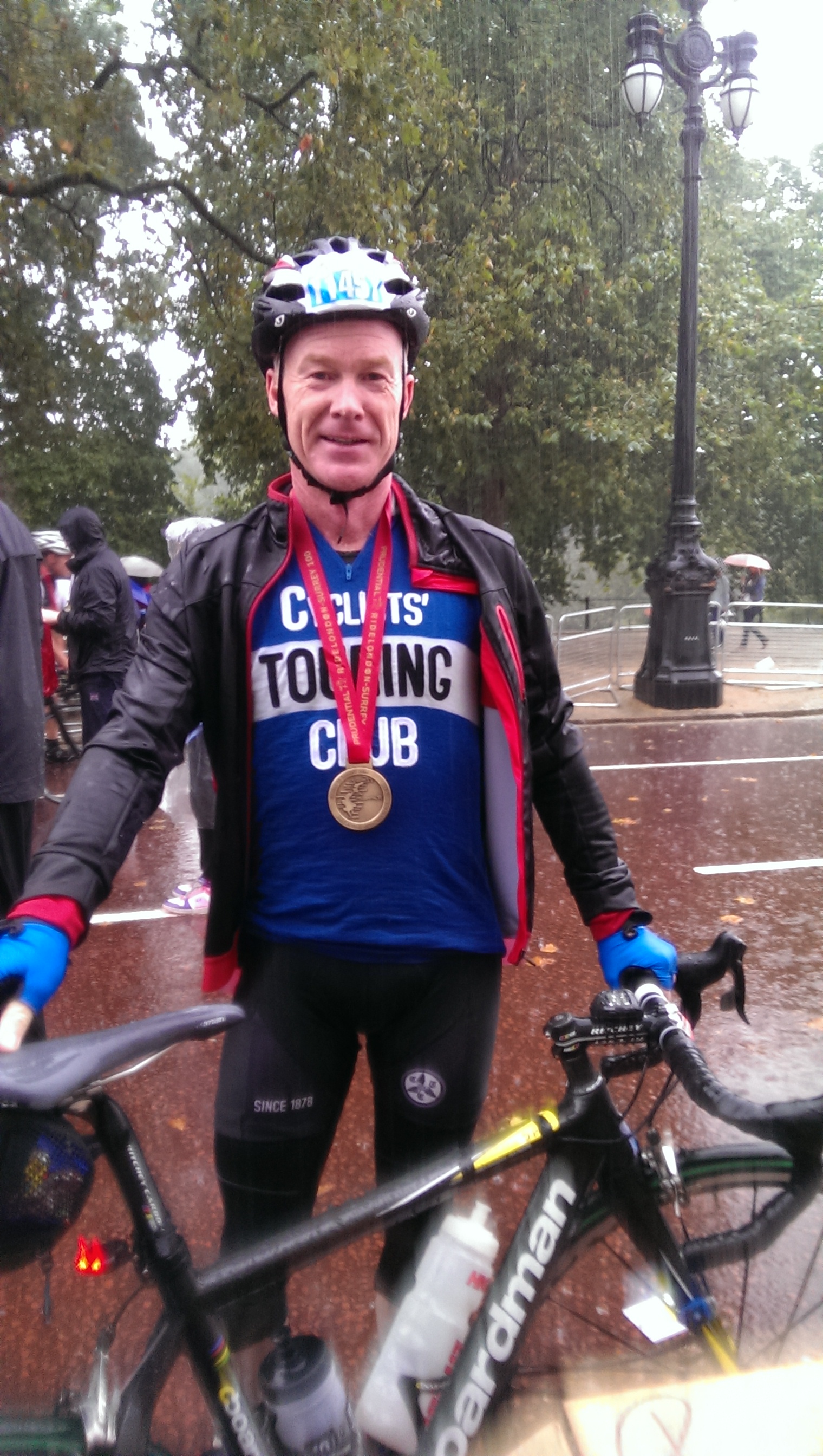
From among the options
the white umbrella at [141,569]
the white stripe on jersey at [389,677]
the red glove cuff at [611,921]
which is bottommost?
the red glove cuff at [611,921]

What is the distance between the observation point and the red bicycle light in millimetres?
1449

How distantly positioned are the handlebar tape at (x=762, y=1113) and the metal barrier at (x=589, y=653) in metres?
11.0

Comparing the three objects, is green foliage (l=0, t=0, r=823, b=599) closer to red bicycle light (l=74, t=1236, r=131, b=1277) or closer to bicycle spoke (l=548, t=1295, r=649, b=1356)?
bicycle spoke (l=548, t=1295, r=649, b=1356)

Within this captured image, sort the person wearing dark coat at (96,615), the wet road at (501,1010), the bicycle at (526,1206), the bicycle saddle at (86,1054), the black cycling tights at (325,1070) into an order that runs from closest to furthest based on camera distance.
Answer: the bicycle saddle at (86,1054) → the bicycle at (526,1206) → the black cycling tights at (325,1070) → the wet road at (501,1010) → the person wearing dark coat at (96,615)

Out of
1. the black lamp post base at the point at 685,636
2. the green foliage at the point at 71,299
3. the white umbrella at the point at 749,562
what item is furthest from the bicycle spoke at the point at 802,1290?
the white umbrella at the point at 749,562

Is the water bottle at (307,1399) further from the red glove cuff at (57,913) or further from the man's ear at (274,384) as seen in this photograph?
the man's ear at (274,384)

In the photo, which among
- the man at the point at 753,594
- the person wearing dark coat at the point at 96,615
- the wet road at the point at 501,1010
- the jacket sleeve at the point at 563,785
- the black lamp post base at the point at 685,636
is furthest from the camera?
the man at the point at 753,594

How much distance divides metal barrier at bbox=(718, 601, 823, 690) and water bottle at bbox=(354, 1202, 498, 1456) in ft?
43.2

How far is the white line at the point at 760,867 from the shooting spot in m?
6.05

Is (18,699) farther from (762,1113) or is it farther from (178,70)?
(178,70)

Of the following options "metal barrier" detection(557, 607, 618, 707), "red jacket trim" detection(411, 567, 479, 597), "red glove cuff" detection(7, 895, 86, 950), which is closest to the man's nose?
"red jacket trim" detection(411, 567, 479, 597)

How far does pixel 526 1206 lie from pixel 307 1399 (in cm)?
41

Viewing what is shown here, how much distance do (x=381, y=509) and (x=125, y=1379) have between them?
1317 mm

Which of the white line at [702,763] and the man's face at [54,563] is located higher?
the man's face at [54,563]
